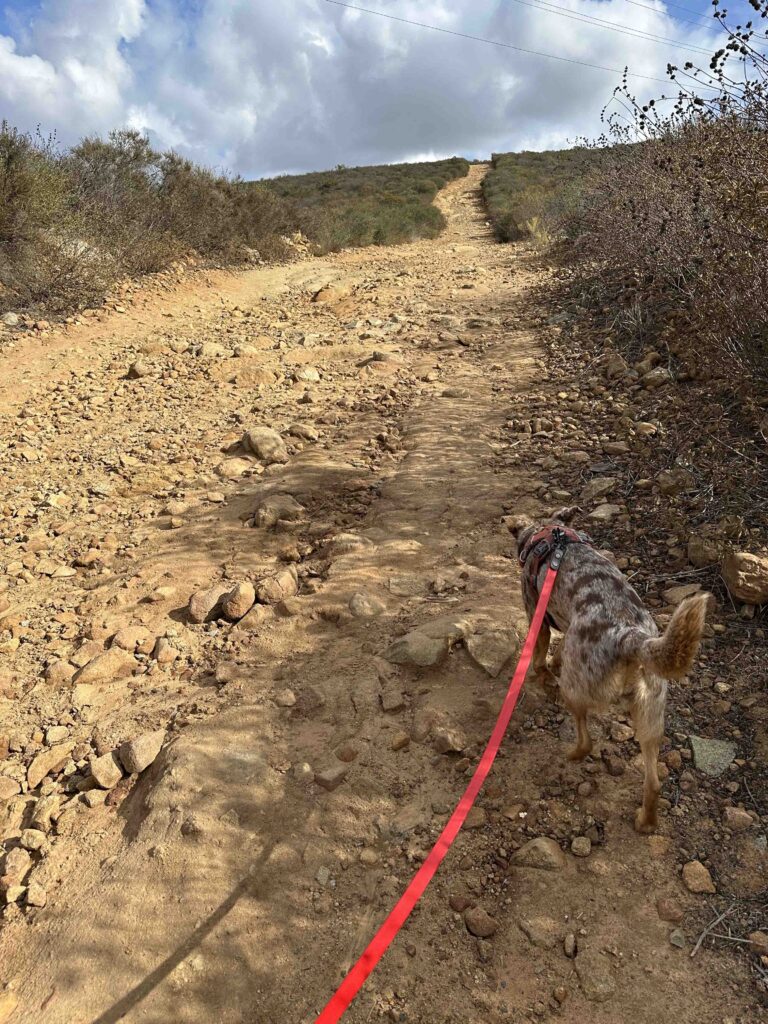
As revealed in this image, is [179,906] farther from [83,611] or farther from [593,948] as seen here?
[83,611]

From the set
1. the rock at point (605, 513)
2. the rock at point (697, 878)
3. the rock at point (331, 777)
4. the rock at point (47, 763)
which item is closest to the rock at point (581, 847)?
the rock at point (697, 878)

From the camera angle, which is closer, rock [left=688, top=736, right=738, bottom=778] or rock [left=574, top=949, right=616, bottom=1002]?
rock [left=574, top=949, right=616, bottom=1002]

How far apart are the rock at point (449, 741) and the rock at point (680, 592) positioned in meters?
1.43

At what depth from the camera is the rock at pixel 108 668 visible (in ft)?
11.6

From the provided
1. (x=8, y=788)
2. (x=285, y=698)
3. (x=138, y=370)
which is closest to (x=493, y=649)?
(x=285, y=698)

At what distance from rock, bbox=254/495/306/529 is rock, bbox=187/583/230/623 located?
30.2 inches

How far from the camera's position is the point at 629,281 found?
8070 mm

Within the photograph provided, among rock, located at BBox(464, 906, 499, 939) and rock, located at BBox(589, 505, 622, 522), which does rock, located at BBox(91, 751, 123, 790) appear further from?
rock, located at BBox(589, 505, 622, 522)

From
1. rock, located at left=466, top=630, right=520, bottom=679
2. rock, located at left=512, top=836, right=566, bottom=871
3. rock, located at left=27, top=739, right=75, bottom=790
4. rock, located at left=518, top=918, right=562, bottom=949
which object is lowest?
rock, located at left=518, top=918, right=562, bottom=949

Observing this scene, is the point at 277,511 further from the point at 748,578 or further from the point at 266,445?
the point at 748,578

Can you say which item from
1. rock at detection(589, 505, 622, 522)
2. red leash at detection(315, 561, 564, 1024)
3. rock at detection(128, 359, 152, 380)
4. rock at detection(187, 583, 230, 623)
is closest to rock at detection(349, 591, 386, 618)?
rock at detection(187, 583, 230, 623)

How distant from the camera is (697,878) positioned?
2.17 metres

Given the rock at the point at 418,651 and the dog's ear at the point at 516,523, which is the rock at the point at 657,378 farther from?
the rock at the point at 418,651

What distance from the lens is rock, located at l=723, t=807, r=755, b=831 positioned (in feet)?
7.61
